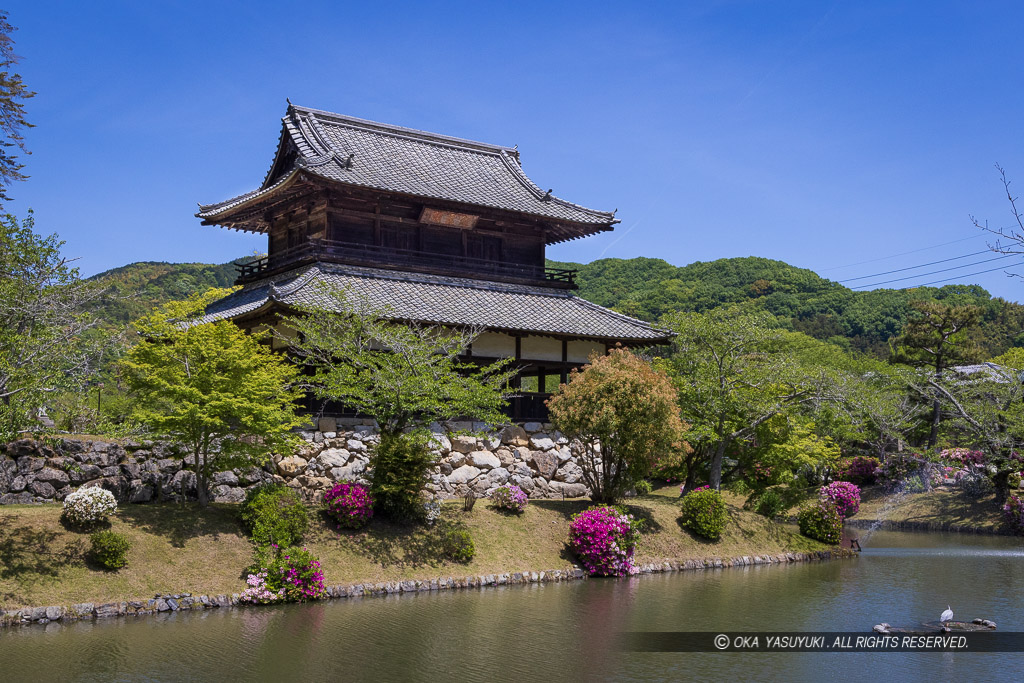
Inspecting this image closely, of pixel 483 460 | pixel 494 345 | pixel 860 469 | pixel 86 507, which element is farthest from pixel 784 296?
pixel 86 507

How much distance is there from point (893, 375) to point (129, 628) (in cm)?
4165

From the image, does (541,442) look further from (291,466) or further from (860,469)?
(860,469)

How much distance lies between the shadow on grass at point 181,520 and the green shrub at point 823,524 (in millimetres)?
17929

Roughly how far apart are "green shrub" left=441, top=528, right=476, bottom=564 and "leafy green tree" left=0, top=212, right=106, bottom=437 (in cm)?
920

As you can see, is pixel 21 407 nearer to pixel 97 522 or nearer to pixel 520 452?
pixel 97 522

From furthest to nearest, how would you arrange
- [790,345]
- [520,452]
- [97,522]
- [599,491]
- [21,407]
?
[790,345] → [520,452] → [599,491] → [97,522] → [21,407]

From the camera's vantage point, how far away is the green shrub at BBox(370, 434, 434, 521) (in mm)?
21750

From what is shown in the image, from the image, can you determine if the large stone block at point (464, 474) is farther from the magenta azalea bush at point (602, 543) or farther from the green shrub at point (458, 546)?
the green shrub at point (458, 546)

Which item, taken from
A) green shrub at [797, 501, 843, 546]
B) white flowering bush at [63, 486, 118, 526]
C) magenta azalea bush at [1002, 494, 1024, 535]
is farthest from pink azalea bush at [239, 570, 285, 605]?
magenta azalea bush at [1002, 494, 1024, 535]

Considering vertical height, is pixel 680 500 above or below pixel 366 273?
below

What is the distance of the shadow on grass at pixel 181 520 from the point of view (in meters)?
19.0

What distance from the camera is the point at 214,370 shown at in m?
20.3

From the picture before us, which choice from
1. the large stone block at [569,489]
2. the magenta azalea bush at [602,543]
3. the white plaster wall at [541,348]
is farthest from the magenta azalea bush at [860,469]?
the magenta azalea bush at [602,543]

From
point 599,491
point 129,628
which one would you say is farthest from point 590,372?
point 129,628
